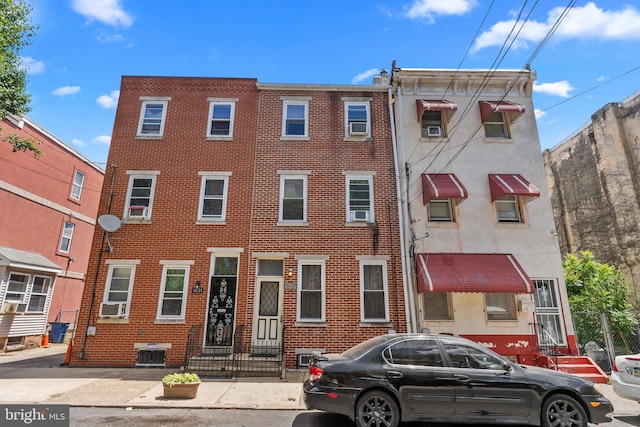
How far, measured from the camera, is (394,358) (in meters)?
5.75

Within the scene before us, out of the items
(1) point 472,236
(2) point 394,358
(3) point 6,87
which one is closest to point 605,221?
(1) point 472,236

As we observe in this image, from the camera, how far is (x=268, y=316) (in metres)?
11.3

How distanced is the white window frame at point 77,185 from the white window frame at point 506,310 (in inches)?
872

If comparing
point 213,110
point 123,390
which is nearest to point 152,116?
point 213,110

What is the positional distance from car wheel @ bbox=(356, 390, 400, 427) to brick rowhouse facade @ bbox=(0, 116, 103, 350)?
1631cm

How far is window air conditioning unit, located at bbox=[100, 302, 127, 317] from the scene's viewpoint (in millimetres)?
10984

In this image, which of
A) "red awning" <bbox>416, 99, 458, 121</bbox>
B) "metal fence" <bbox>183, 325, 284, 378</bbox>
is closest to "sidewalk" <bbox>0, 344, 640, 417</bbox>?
"metal fence" <bbox>183, 325, 284, 378</bbox>

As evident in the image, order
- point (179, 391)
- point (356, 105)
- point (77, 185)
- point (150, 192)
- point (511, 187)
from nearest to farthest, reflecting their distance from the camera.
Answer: point (179, 391), point (511, 187), point (150, 192), point (356, 105), point (77, 185)

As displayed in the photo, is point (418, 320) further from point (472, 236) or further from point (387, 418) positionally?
point (387, 418)

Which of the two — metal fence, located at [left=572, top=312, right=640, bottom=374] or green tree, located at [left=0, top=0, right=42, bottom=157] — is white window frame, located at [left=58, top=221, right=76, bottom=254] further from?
metal fence, located at [left=572, top=312, right=640, bottom=374]

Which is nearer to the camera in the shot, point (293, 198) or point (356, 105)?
point (293, 198)

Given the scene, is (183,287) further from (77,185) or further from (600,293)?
(600,293)

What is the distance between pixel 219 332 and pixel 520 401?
8.72 metres

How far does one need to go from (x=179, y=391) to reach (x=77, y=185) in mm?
18227
